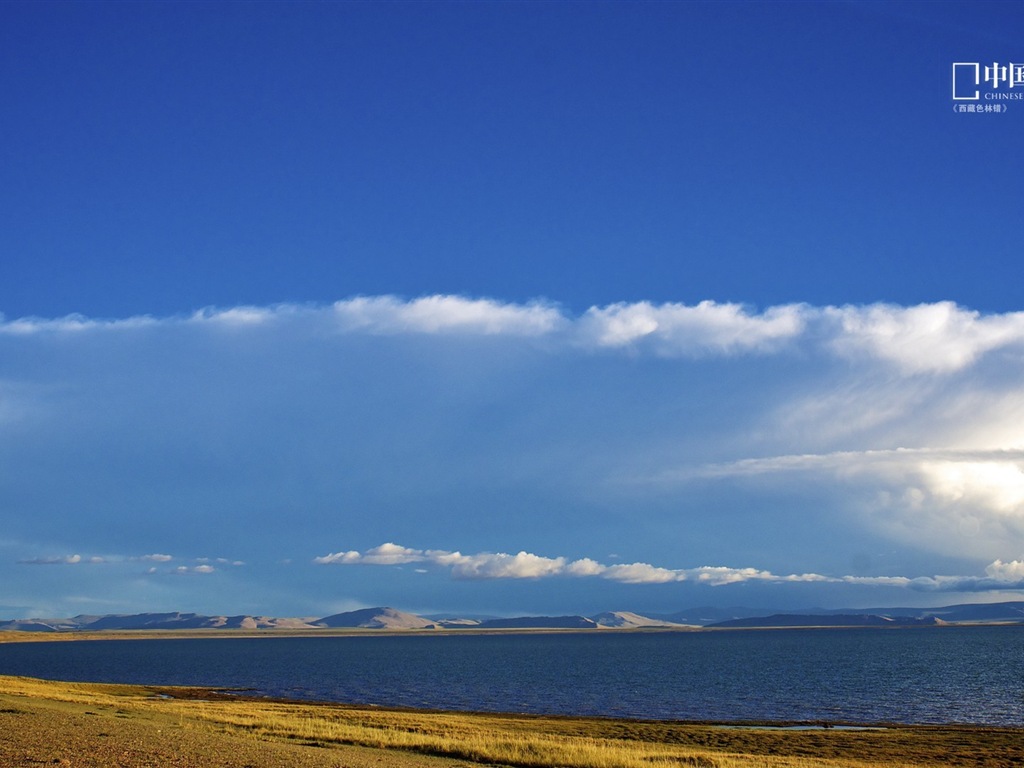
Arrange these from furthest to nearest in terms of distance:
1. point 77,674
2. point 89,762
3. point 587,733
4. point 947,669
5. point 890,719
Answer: point 77,674 < point 947,669 < point 890,719 < point 587,733 < point 89,762

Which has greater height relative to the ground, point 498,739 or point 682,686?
point 498,739

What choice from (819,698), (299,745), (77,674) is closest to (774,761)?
(299,745)

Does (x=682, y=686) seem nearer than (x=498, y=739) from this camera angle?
No

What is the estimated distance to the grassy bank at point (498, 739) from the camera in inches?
1364

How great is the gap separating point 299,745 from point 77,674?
4990 inches

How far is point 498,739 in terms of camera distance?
142 ft

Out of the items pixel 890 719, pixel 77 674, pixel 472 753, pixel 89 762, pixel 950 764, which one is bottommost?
pixel 77 674

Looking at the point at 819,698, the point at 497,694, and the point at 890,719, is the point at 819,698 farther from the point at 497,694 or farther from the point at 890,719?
the point at 497,694

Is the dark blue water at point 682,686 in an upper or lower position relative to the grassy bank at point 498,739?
lower

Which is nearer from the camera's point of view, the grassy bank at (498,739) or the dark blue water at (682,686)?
the grassy bank at (498,739)

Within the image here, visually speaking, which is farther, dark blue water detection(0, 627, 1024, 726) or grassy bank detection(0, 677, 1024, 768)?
dark blue water detection(0, 627, 1024, 726)

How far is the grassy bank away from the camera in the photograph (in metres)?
34.7

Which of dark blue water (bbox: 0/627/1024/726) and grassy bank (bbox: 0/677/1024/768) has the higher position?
grassy bank (bbox: 0/677/1024/768)

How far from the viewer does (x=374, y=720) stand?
56312 millimetres
